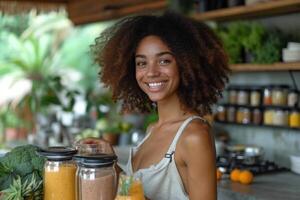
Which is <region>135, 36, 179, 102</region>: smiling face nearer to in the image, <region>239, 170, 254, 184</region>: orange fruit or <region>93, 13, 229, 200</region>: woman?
<region>93, 13, 229, 200</region>: woman

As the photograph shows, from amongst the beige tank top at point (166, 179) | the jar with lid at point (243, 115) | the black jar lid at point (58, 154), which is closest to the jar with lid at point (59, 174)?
the black jar lid at point (58, 154)

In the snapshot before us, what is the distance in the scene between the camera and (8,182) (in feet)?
5.13

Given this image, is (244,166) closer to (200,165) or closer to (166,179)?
(166,179)

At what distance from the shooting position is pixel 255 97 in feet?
12.6

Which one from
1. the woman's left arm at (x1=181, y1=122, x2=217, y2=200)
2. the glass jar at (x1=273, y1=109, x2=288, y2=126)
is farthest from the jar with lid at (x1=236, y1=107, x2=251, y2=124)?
the woman's left arm at (x1=181, y1=122, x2=217, y2=200)

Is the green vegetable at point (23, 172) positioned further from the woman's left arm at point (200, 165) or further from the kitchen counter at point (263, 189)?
the kitchen counter at point (263, 189)

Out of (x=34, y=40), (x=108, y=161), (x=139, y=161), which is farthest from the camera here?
(x=34, y=40)

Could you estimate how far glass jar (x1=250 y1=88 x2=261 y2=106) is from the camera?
384 centimetres

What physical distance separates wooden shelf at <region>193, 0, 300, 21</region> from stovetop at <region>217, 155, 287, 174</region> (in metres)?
0.96

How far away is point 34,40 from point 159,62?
785 cm

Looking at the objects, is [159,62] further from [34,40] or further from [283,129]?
[34,40]

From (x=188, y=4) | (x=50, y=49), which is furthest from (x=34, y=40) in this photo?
(x=188, y=4)

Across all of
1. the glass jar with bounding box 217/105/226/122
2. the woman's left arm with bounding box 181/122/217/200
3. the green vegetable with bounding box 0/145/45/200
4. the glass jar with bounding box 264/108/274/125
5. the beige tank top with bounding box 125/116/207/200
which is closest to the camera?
the green vegetable with bounding box 0/145/45/200

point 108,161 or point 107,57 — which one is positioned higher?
point 107,57
